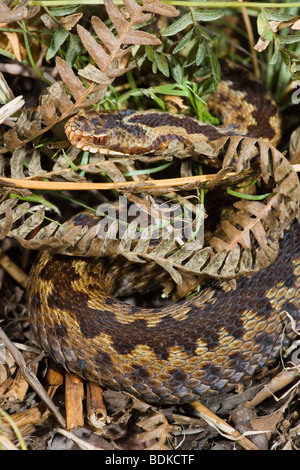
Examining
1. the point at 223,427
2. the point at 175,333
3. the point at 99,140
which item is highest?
the point at 99,140

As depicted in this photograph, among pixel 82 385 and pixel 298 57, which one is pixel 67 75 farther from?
pixel 82 385

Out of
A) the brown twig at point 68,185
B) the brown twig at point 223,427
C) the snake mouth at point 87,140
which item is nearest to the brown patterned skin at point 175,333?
the brown twig at point 223,427

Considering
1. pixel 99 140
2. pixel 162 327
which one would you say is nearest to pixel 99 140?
pixel 99 140

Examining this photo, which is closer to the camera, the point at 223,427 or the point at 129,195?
the point at 223,427

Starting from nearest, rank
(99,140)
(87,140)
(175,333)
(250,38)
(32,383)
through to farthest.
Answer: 1. (32,383)
2. (175,333)
3. (87,140)
4. (99,140)
5. (250,38)

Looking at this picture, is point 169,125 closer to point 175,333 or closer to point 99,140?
point 99,140

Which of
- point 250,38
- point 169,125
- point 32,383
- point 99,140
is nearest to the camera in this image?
point 32,383

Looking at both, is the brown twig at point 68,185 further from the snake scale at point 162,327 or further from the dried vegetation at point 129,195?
the snake scale at point 162,327
